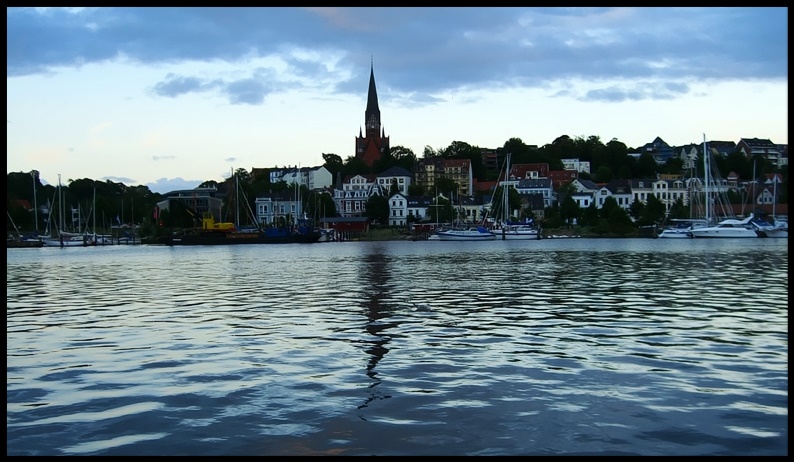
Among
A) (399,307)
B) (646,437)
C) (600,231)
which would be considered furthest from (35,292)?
(600,231)

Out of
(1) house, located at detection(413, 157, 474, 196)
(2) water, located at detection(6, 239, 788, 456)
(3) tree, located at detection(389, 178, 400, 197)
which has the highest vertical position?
(1) house, located at detection(413, 157, 474, 196)

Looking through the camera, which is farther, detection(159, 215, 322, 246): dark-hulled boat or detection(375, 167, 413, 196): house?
detection(375, 167, 413, 196): house

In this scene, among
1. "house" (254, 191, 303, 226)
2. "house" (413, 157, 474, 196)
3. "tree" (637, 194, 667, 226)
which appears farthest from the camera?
"house" (413, 157, 474, 196)

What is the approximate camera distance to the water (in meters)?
9.08

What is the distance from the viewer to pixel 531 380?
12086 millimetres

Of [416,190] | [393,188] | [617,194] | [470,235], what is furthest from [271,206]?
[617,194]

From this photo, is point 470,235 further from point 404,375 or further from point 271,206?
point 404,375

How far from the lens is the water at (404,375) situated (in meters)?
9.08

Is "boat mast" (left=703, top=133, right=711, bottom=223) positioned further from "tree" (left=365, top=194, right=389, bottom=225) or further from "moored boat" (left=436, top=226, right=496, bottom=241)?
"tree" (left=365, top=194, right=389, bottom=225)

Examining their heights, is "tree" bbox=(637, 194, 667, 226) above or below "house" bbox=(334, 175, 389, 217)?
below

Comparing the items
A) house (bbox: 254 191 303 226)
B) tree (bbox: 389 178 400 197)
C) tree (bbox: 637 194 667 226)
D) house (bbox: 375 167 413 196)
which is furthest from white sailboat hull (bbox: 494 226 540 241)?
house (bbox: 254 191 303 226)

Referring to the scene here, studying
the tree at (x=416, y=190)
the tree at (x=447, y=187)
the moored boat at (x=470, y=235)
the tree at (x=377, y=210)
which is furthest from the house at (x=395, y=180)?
the moored boat at (x=470, y=235)

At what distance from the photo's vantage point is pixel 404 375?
12.6 m

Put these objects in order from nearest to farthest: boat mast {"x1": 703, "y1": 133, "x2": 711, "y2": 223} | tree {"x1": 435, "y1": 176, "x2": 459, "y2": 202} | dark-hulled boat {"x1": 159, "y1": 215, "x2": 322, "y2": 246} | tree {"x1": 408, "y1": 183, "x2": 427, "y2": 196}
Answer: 1. boat mast {"x1": 703, "y1": 133, "x2": 711, "y2": 223}
2. dark-hulled boat {"x1": 159, "y1": 215, "x2": 322, "y2": 246}
3. tree {"x1": 435, "y1": 176, "x2": 459, "y2": 202}
4. tree {"x1": 408, "y1": 183, "x2": 427, "y2": 196}
